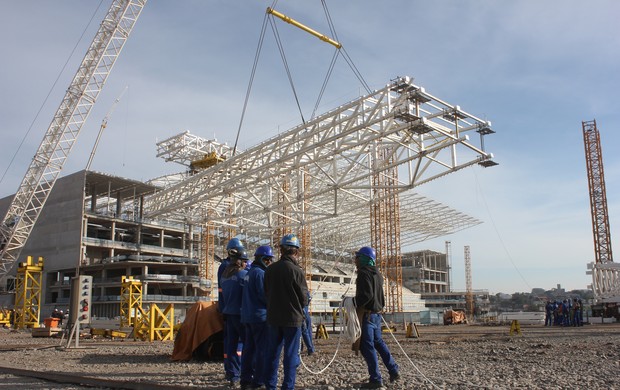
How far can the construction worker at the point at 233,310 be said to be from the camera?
285 inches

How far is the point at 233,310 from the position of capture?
738 centimetres

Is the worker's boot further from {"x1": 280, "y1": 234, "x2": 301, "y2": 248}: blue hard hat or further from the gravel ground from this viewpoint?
{"x1": 280, "y1": 234, "x2": 301, "y2": 248}: blue hard hat

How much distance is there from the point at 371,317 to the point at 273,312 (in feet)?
4.69

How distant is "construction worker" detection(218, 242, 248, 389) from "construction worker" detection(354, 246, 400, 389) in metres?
1.61

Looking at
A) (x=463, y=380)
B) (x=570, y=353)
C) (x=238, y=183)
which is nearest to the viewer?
(x=463, y=380)

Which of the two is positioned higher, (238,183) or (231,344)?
(238,183)

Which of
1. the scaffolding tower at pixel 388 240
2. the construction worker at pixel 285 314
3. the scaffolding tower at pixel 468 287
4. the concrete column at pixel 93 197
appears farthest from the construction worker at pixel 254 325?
the scaffolding tower at pixel 468 287

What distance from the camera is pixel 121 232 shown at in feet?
185

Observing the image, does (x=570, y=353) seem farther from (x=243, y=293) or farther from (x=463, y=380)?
(x=243, y=293)

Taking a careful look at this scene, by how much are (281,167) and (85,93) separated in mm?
24812

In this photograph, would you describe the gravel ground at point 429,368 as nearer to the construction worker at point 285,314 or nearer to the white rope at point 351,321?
the white rope at point 351,321

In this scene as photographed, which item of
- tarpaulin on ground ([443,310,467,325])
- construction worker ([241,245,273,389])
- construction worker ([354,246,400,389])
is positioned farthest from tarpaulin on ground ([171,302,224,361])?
tarpaulin on ground ([443,310,467,325])

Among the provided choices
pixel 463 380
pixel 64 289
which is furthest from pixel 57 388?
pixel 64 289

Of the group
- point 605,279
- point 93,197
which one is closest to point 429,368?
point 605,279
